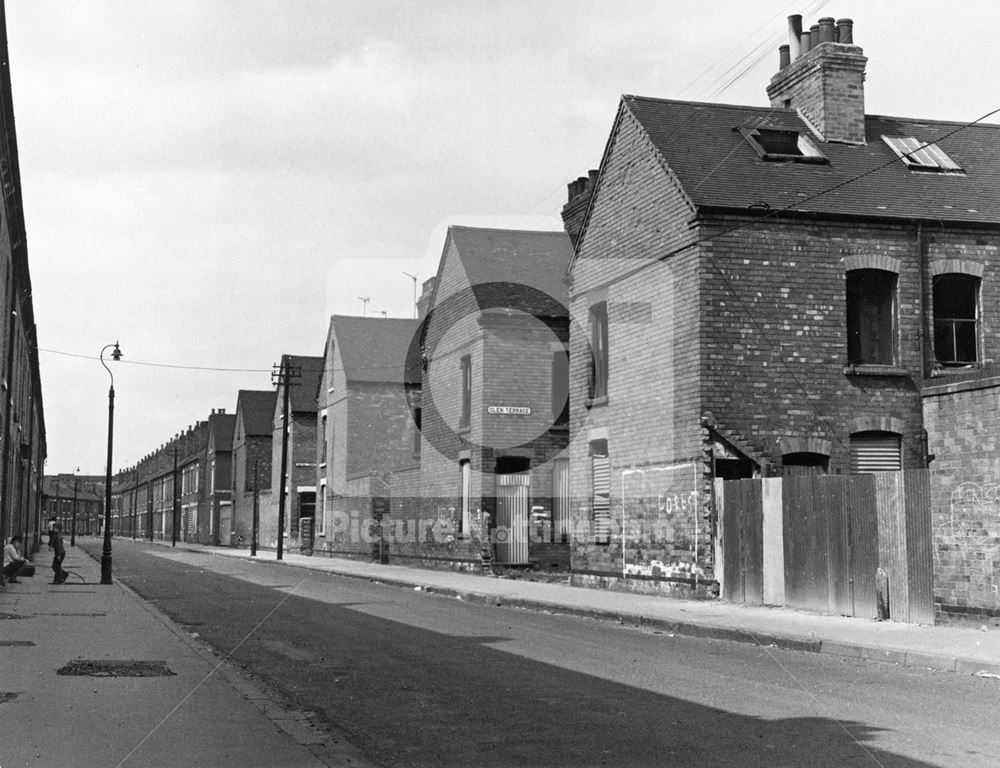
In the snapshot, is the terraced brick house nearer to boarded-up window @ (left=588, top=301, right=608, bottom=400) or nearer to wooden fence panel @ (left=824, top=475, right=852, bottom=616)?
boarded-up window @ (left=588, top=301, right=608, bottom=400)

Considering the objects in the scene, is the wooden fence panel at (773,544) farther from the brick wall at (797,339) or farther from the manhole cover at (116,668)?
the manhole cover at (116,668)

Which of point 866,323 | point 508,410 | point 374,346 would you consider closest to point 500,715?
point 866,323

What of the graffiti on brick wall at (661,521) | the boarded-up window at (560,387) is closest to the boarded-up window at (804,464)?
the graffiti on brick wall at (661,521)

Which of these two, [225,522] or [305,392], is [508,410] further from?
[225,522]

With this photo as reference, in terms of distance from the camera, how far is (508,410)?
103 ft

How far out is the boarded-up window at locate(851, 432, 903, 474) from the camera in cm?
2109

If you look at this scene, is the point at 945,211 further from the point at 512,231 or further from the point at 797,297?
the point at 512,231

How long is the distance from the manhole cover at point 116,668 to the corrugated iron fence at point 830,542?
10.1 metres

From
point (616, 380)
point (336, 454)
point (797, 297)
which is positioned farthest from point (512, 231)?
point (336, 454)

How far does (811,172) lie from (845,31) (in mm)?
3347

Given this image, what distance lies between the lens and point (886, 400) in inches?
834

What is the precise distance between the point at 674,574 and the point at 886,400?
5.04 metres

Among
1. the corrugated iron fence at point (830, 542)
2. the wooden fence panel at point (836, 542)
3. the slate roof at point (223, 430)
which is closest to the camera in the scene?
the corrugated iron fence at point (830, 542)

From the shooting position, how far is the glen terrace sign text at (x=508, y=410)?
103 ft
